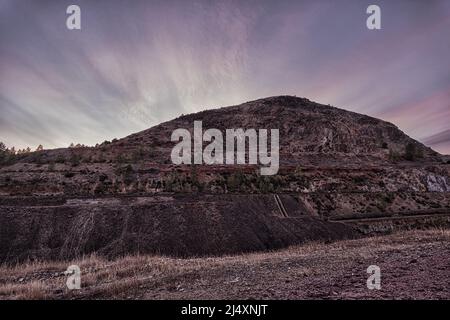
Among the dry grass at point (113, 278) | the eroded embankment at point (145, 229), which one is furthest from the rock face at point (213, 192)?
the dry grass at point (113, 278)

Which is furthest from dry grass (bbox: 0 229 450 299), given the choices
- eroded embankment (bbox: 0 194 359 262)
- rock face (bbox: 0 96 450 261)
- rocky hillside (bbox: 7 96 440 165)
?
rocky hillside (bbox: 7 96 440 165)

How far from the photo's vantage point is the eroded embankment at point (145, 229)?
19859 millimetres

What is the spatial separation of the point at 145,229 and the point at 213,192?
18791mm

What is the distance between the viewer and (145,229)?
21.8 meters

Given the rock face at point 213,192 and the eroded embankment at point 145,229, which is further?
the rock face at point 213,192

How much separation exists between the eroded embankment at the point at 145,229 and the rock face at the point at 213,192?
0.25 feet

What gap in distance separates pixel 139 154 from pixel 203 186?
971 inches

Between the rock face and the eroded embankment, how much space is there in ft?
0.25

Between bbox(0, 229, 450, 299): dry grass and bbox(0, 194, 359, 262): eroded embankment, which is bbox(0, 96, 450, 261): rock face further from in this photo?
bbox(0, 229, 450, 299): dry grass

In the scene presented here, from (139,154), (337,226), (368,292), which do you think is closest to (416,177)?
(337,226)

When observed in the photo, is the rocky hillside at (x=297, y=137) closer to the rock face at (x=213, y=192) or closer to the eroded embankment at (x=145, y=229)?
the rock face at (x=213, y=192)

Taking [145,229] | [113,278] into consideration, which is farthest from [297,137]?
[113,278]

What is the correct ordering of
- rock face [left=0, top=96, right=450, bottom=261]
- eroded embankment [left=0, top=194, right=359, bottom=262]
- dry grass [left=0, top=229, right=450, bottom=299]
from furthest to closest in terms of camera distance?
rock face [left=0, top=96, right=450, bottom=261], eroded embankment [left=0, top=194, right=359, bottom=262], dry grass [left=0, top=229, right=450, bottom=299]

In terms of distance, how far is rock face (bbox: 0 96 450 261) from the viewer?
69.2ft
